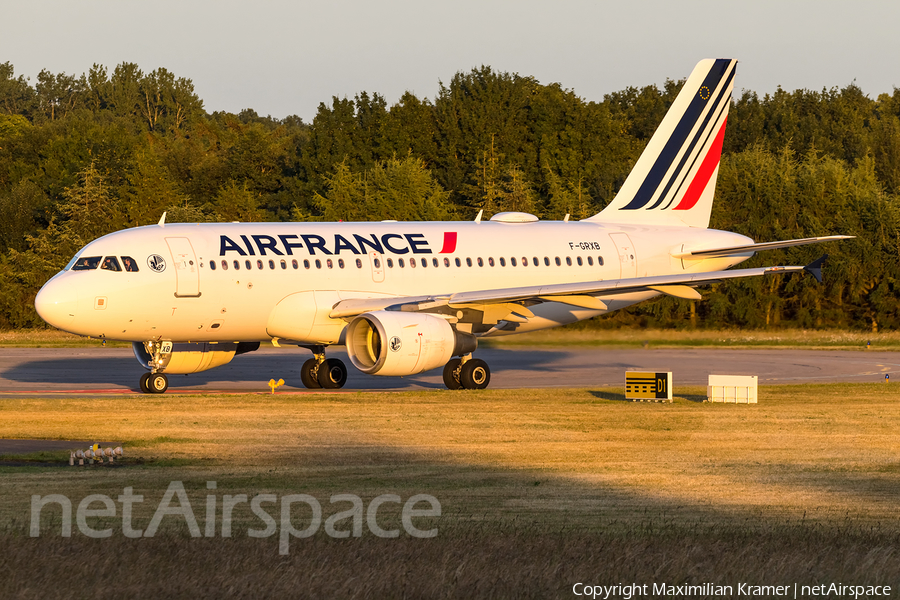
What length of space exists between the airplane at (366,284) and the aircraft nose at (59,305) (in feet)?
0.10

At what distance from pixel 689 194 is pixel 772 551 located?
80.2ft

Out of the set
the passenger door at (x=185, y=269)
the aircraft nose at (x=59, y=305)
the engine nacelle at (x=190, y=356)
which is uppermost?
the passenger door at (x=185, y=269)

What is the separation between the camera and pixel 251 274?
84.1ft

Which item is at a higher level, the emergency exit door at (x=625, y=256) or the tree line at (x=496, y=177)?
the tree line at (x=496, y=177)

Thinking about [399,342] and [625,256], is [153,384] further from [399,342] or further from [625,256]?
[625,256]

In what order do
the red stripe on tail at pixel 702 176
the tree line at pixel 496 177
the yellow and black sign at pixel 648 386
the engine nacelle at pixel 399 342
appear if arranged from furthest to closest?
1. the tree line at pixel 496 177
2. the red stripe on tail at pixel 702 176
3. the engine nacelle at pixel 399 342
4. the yellow and black sign at pixel 648 386

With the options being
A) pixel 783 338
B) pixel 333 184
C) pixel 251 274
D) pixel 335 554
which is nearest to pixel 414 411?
pixel 251 274

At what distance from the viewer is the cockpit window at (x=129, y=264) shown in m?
24.7

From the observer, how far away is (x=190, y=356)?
27406mm

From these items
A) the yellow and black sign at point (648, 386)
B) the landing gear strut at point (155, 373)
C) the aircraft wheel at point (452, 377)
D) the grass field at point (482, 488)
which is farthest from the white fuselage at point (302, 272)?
the yellow and black sign at point (648, 386)

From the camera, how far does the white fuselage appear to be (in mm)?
24609

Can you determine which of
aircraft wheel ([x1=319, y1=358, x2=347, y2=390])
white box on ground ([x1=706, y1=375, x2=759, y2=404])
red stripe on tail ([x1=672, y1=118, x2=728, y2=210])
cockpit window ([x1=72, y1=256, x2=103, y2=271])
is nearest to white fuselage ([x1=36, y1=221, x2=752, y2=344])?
cockpit window ([x1=72, y1=256, x2=103, y2=271])

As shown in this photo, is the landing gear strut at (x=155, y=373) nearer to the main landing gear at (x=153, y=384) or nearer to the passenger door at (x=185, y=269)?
the main landing gear at (x=153, y=384)

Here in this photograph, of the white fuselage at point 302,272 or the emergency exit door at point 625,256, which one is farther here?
the emergency exit door at point 625,256
